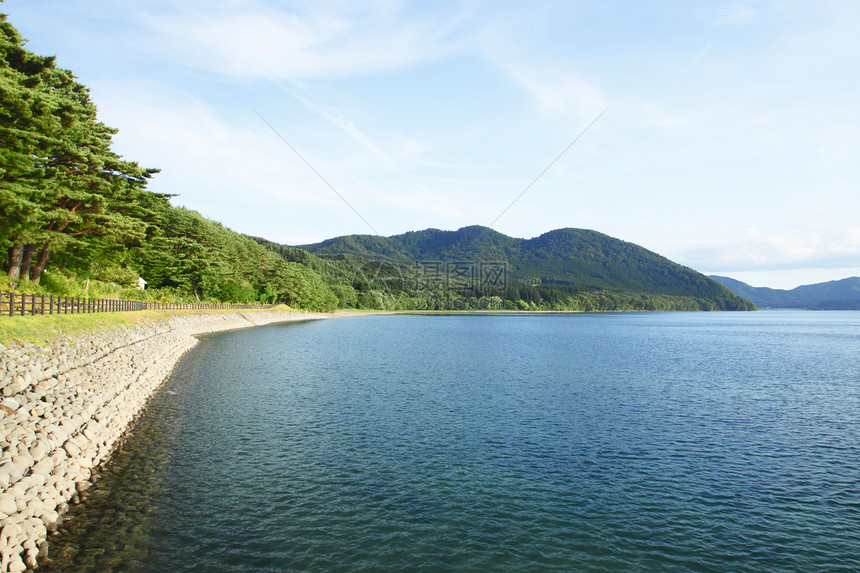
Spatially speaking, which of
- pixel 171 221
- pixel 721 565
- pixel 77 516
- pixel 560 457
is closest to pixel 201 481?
pixel 77 516

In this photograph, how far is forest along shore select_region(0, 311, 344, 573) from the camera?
11.8 meters

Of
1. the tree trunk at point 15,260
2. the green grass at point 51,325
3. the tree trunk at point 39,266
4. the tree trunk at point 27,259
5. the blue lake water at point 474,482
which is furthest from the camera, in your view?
the tree trunk at point 39,266

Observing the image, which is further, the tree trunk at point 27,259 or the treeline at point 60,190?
the tree trunk at point 27,259

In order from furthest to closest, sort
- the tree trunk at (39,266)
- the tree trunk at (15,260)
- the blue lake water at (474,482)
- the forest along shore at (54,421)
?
the tree trunk at (39,266)
the tree trunk at (15,260)
the blue lake water at (474,482)
the forest along shore at (54,421)

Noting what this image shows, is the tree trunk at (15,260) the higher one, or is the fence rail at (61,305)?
the tree trunk at (15,260)

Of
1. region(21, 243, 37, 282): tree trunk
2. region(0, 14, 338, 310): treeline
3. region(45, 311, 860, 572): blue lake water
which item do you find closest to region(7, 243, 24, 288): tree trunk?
region(0, 14, 338, 310): treeline

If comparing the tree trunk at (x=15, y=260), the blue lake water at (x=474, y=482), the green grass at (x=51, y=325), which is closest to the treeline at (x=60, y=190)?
the tree trunk at (x=15, y=260)

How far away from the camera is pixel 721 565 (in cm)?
1192

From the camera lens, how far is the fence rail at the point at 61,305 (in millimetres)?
28109

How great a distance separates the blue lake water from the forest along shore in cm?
85

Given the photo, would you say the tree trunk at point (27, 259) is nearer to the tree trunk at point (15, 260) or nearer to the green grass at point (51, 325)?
the tree trunk at point (15, 260)

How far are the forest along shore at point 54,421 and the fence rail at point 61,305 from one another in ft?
10.3

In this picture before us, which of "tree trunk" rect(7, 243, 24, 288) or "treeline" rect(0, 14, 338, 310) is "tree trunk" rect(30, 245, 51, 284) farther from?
"tree trunk" rect(7, 243, 24, 288)

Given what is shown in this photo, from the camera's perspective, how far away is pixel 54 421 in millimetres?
16953
